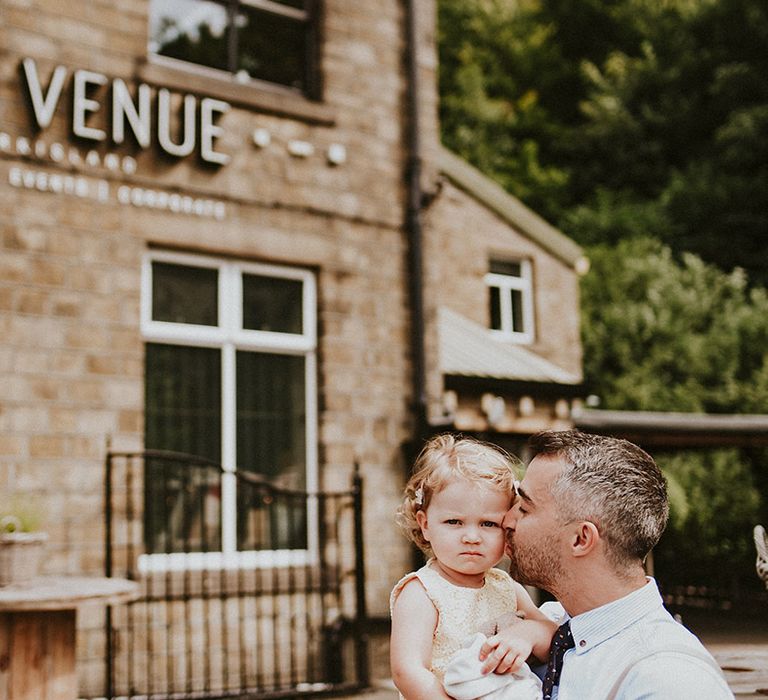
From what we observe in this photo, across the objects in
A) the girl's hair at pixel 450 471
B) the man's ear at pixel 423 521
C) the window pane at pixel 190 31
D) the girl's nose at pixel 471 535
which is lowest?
the girl's nose at pixel 471 535

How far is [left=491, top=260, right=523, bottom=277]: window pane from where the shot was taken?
16781mm

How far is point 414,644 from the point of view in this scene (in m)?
2.50

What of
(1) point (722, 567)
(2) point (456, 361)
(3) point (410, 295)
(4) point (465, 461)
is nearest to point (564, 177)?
(1) point (722, 567)

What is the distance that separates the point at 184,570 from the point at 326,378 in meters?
1.89

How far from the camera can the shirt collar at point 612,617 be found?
225 cm

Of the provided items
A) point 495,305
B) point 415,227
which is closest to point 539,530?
point 415,227

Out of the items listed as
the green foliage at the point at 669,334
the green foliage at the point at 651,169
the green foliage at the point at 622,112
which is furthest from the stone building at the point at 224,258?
the green foliage at the point at 622,112

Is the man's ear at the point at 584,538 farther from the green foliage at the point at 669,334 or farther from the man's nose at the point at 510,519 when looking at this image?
the green foliage at the point at 669,334

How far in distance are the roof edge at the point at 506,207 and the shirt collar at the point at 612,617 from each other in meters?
12.9

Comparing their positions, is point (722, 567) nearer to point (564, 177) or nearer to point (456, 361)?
point (456, 361)

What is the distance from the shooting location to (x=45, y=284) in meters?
7.34

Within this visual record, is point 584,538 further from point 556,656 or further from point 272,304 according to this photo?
point 272,304

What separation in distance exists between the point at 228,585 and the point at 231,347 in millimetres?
1797

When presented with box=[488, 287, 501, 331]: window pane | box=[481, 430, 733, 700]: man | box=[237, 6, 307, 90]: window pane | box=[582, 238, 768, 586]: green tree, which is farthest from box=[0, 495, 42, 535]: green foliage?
box=[582, 238, 768, 586]: green tree
